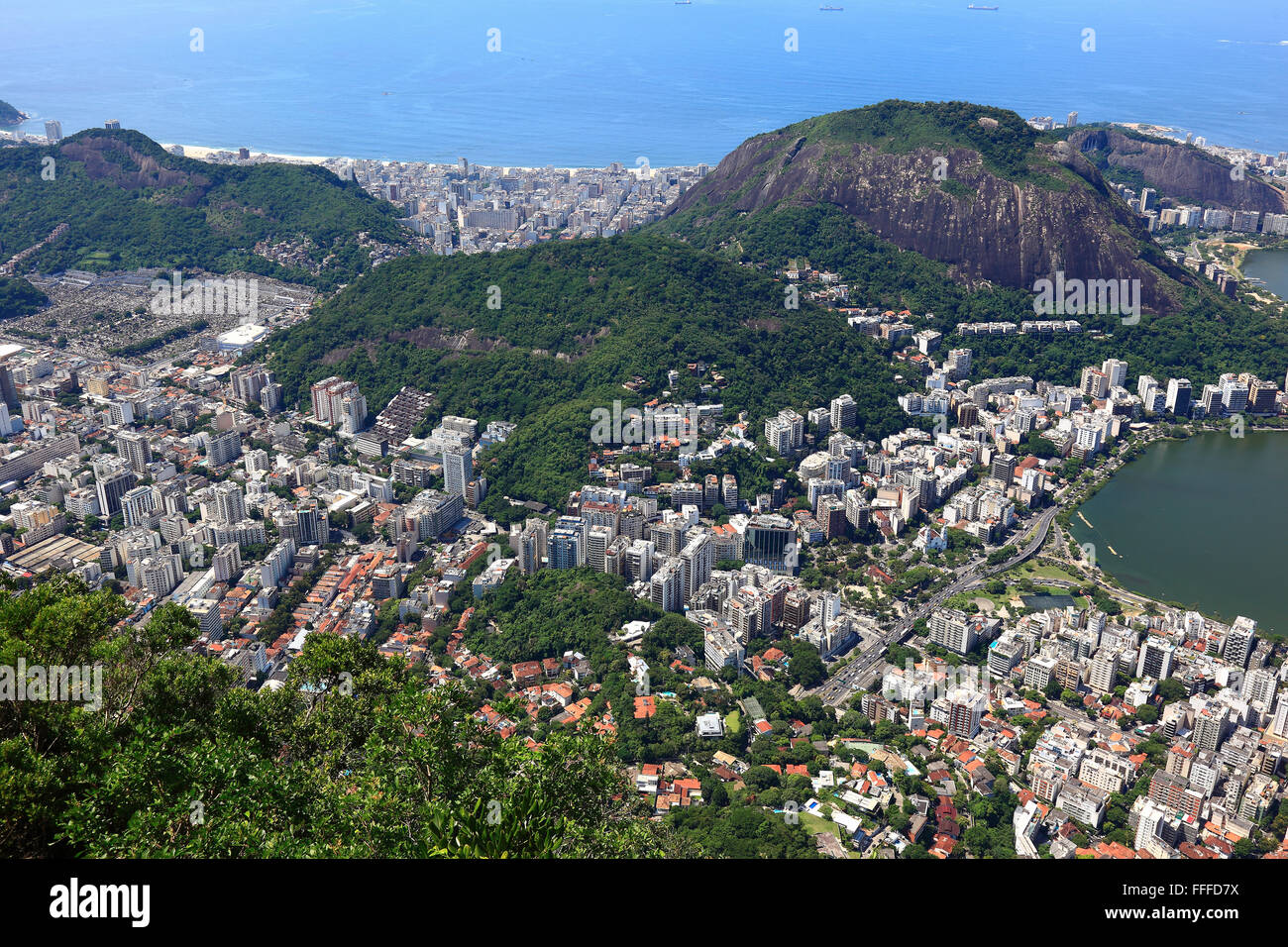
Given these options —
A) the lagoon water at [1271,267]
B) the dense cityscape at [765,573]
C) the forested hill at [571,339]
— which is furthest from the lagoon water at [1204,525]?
the lagoon water at [1271,267]

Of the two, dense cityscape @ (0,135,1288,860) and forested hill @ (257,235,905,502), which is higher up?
forested hill @ (257,235,905,502)

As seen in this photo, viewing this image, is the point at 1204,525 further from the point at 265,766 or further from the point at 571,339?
the point at 265,766

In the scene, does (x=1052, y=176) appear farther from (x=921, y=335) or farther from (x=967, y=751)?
(x=967, y=751)

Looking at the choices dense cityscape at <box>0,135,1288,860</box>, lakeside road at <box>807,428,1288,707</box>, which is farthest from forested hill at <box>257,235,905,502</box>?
lakeside road at <box>807,428,1288,707</box>

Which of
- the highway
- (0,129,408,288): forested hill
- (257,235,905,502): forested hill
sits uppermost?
(0,129,408,288): forested hill

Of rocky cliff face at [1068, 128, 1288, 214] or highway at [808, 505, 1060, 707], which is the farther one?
rocky cliff face at [1068, 128, 1288, 214]

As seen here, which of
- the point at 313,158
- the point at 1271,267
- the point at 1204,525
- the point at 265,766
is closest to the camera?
the point at 265,766

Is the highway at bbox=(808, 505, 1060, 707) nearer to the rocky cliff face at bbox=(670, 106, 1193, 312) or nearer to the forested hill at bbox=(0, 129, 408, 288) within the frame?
the rocky cliff face at bbox=(670, 106, 1193, 312)

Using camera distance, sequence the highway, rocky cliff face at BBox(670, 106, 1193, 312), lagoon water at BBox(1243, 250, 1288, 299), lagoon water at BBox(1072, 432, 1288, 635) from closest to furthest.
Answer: the highway, lagoon water at BBox(1072, 432, 1288, 635), rocky cliff face at BBox(670, 106, 1193, 312), lagoon water at BBox(1243, 250, 1288, 299)

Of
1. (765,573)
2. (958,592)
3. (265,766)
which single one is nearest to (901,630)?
(958,592)
